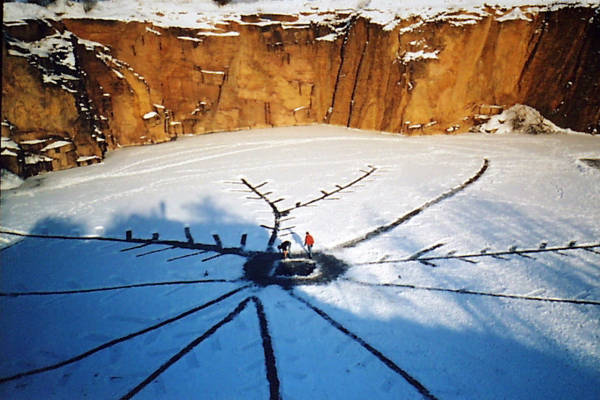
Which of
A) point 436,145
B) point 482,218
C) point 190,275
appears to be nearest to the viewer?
point 190,275

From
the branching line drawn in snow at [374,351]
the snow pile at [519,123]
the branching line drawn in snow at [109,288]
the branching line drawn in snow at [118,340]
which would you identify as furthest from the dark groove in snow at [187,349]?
the snow pile at [519,123]

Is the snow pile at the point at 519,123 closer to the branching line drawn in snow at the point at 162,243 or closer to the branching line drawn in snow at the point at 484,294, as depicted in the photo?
the branching line drawn in snow at the point at 484,294

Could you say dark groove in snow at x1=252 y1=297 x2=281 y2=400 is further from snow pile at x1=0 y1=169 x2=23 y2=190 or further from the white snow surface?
the white snow surface

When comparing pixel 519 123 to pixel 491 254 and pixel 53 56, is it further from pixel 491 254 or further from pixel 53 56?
pixel 53 56

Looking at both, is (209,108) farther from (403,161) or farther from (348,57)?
(403,161)

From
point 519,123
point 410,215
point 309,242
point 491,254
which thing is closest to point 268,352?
point 309,242

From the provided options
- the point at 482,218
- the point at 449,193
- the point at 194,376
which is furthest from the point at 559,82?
the point at 194,376
